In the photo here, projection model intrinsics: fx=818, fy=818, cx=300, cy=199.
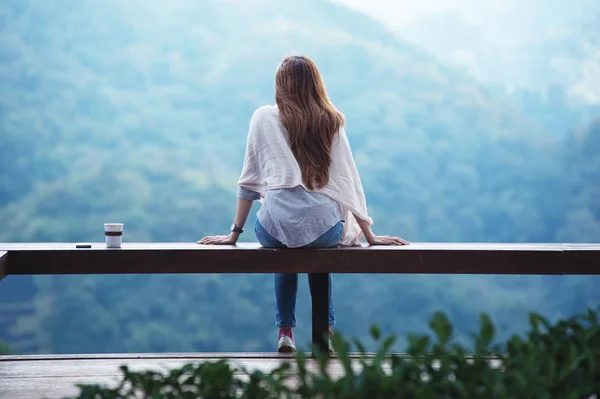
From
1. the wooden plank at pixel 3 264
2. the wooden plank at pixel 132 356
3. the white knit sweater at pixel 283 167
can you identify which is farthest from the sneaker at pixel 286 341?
the wooden plank at pixel 3 264

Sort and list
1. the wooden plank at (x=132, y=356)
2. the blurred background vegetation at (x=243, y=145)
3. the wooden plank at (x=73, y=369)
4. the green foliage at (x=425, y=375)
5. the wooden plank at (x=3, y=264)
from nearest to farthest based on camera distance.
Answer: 1. the green foliage at (x=425, y=375)
2. the wooden plank at (x=73, y=369)
3. the wooden plank at (x=3, y=264)
4. the wooden plank at (x=132, y=356)
5. the blurred background vegetation at (x=243, y=145)

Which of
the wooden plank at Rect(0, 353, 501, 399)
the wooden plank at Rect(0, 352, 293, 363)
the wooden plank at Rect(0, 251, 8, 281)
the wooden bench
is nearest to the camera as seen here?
the wooden plank at Rect(0, 353, 501, 399)

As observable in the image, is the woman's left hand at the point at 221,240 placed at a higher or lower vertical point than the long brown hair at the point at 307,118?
lower

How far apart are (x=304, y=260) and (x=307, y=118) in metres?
0.53

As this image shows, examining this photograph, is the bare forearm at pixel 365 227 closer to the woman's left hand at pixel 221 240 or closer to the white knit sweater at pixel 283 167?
the white knit sweater at pixel 283 167

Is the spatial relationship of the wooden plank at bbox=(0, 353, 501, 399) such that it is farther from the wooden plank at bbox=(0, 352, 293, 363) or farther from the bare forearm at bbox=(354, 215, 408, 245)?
the bare forearm at bbox=(354, 215, 408, 245)

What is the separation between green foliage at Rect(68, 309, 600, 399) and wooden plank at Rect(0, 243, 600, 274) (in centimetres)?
201

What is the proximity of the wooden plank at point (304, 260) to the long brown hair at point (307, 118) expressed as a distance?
0.98 feet

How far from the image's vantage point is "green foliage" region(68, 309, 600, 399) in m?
0.82

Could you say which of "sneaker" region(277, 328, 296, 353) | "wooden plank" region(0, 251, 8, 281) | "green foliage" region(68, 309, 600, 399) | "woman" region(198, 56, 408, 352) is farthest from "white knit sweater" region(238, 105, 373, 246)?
"green foliage" region(68, 309, 600, 399)

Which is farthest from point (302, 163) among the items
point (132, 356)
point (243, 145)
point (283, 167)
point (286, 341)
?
point (243, 145)

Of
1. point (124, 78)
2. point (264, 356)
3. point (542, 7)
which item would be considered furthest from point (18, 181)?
point (264, 356)

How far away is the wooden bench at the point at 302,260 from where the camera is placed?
2.98 metres

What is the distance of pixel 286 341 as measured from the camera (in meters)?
3.16
